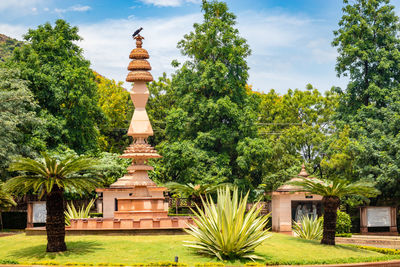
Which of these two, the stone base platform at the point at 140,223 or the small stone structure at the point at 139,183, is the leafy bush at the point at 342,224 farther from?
the stone base platform at the point at 140,223

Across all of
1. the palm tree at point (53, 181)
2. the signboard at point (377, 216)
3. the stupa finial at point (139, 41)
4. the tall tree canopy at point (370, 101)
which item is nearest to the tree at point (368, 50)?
the tall tree canopy at point (370, 101)

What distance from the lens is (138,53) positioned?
34500mm

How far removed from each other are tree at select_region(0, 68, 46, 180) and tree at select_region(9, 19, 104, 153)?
166cm

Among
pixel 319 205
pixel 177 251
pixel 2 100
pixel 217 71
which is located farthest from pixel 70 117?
pixel 177 251

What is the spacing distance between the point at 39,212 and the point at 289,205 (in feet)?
54.1

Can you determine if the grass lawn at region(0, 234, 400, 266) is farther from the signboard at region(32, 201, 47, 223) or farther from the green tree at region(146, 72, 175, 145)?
the green tree at region(146, 72, 175, 145)

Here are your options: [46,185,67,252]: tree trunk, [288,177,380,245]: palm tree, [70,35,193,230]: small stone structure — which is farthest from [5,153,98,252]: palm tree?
[288,177,380,245]: palm tree

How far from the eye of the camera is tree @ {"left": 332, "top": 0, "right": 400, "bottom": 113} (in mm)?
44906

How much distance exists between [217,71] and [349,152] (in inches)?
498

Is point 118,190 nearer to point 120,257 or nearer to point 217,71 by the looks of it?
point 217,71

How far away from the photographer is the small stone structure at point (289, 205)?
38062mm

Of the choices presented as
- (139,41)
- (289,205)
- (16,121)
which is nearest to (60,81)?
(16,121)

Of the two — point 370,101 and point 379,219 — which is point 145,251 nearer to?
point 379,219

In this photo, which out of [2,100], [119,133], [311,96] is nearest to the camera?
[2,100]
